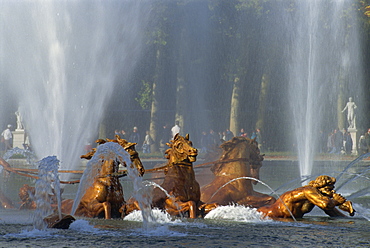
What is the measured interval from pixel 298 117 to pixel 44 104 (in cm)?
784

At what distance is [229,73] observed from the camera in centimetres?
3023

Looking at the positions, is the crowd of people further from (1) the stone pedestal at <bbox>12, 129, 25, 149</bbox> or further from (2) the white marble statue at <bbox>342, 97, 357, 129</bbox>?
(1) the stone pedestal at <bbox>12, 129, 25, 149</bbox>

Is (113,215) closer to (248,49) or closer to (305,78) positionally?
(305,78)

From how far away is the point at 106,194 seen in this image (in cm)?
845

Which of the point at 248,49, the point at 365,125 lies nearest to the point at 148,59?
the point at 248,49

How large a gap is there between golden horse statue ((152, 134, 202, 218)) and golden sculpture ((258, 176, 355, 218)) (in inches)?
41.4

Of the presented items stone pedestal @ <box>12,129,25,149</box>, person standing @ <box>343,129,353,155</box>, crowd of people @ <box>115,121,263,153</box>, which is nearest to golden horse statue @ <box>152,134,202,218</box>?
crowd of people @ <box>115,121,263,153</box>

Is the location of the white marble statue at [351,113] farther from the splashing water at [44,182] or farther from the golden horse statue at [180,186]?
the splashing water at [44,182]

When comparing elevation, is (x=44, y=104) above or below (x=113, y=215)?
above

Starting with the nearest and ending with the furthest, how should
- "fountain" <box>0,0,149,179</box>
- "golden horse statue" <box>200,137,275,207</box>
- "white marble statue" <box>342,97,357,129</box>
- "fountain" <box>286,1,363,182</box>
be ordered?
"golden horse statue" <box>200,137,275,207</box>, "fountain" <box>0,0,149,179</box>, "fountain" <box>286,1,363,182</box>, "white marble statue" <box>342,97,357,129</box>

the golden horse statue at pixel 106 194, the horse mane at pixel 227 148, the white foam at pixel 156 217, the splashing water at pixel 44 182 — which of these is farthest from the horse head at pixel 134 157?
the horse mane at pixel 227 148

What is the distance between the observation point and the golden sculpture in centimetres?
798

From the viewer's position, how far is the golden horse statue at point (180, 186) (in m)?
8.79

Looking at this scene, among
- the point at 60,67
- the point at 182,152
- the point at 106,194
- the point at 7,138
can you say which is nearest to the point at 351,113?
the point at 7,138
